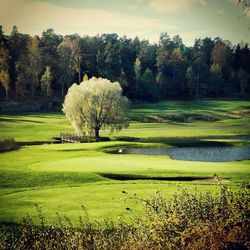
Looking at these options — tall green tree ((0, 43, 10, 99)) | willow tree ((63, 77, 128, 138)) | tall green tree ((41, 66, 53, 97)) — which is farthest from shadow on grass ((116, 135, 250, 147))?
tall green tree ((0, 43, 10, 99))

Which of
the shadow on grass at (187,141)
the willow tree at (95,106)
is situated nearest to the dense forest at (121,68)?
the willow tree at (95,106)

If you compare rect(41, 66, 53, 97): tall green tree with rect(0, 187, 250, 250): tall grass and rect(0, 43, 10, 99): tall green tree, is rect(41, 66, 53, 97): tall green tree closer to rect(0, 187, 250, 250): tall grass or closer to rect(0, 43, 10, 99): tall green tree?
rect(0, 43, 10, 99): tall green tree

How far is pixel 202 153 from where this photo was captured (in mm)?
54562

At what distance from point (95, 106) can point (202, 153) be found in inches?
867

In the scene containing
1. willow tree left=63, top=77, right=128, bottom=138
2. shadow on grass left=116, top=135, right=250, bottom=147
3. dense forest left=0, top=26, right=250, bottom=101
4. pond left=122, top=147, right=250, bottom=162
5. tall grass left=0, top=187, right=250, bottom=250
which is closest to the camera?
tall grass left=0, top=187, right=250, bottom=250

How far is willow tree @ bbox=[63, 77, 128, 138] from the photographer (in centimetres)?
6800

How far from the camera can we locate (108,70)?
14112 centimetres

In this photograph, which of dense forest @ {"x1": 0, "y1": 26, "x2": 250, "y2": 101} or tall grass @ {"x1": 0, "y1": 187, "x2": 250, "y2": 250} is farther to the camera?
dense forest @ {"x1": 0, "y1": 26, "x2": 250, "y2": 101}

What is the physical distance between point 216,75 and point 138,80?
27974mm

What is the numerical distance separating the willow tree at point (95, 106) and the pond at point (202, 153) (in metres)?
13.5

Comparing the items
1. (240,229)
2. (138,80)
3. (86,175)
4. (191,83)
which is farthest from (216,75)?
(240,229)

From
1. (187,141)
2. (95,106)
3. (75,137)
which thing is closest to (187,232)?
(187,141)

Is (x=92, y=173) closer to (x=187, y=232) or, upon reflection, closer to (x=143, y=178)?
(x=143, y=178)

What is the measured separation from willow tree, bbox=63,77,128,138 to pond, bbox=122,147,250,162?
13.5 m
